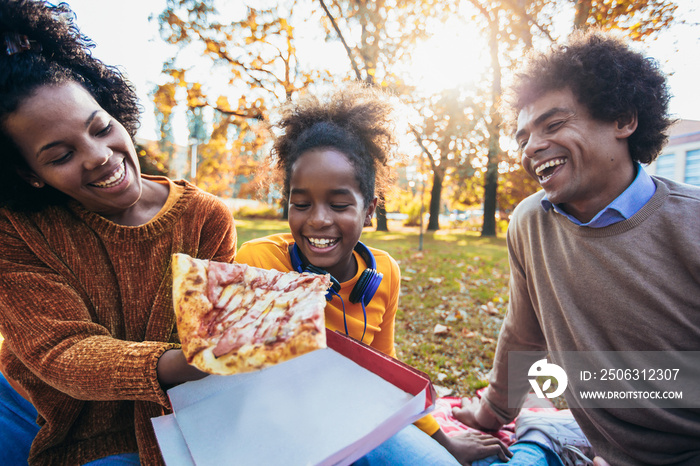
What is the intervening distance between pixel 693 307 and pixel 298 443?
195 cm

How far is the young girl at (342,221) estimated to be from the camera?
6.18 ft

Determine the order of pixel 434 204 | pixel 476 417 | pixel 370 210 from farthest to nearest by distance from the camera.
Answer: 1. pixel 434 204
2. pixel 476 417
3. pixel 370 210

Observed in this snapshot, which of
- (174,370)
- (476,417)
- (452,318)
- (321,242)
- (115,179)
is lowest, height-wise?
(452,318)

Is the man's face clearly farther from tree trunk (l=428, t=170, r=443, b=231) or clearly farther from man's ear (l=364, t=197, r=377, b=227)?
tree trunk (l=428, t=170, r=443, b=231)

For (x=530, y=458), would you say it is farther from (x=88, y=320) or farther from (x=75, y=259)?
(x=75, y=259)

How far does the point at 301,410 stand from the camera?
3.71 ft

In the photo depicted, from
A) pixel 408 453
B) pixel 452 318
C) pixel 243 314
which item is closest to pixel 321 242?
pixel 243 314

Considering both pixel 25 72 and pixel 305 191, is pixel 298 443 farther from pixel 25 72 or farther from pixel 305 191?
pixel 25 72

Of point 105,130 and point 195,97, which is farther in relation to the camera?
point 195,97

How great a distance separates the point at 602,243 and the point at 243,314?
72.7 inches

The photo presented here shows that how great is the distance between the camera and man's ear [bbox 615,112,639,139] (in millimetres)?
2047

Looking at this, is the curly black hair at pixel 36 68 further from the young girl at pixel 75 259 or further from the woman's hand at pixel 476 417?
the woman's hand at pixel 476 417

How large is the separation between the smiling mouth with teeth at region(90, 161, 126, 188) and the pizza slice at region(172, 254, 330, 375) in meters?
0.70

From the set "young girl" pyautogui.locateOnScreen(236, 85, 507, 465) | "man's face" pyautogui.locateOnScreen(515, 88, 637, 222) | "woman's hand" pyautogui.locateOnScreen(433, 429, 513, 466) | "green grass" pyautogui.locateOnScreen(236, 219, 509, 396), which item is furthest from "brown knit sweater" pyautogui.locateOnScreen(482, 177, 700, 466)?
"green grass" pyautogui.locateOnScreen(236, 219, 509, 396)
